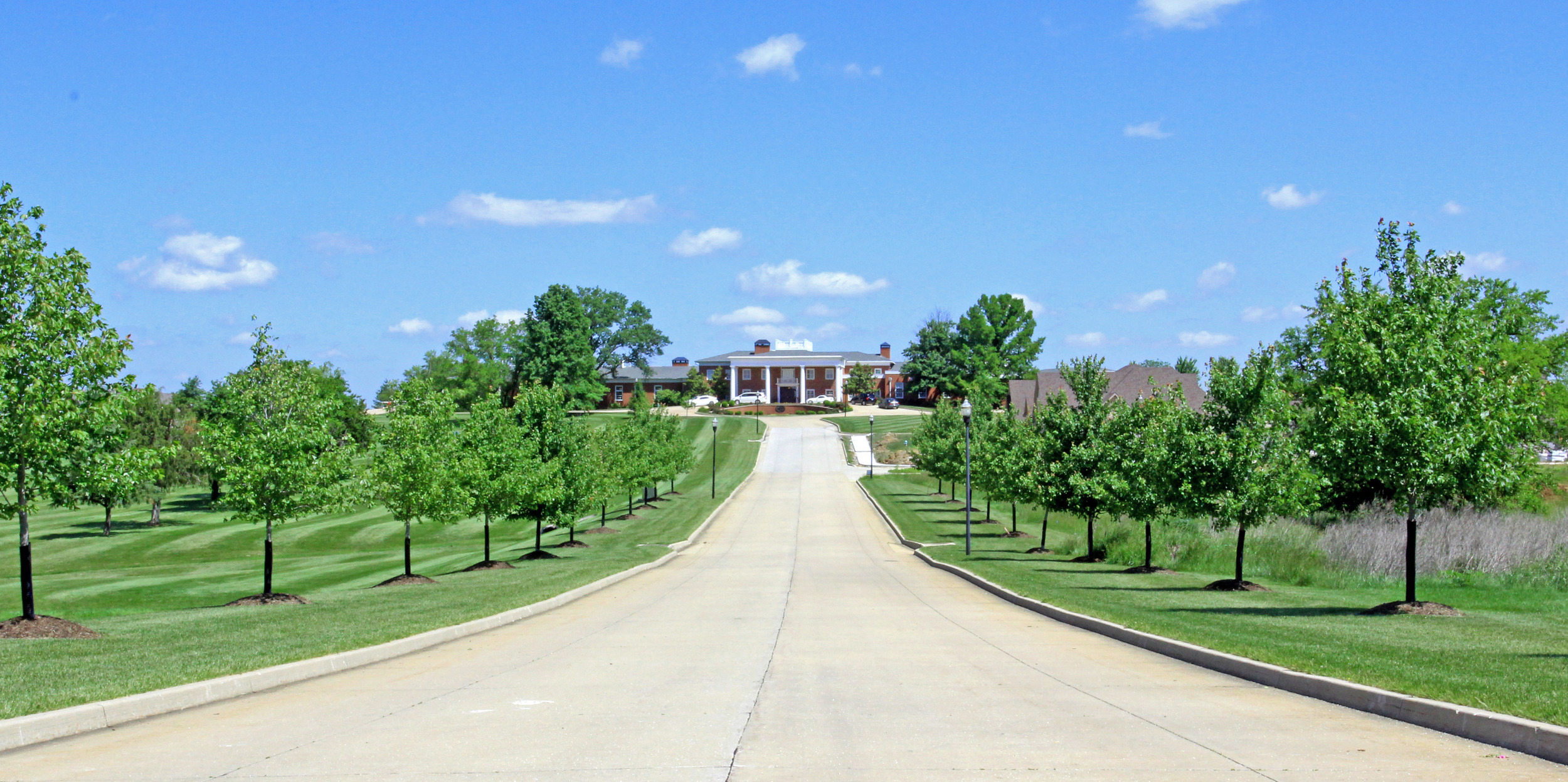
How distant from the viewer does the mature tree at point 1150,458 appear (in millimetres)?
25812

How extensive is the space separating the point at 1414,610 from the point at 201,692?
18459 millimetres

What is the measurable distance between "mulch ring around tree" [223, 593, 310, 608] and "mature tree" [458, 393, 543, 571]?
6736mm

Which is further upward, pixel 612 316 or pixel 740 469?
pixel 612 316

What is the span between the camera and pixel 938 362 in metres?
128

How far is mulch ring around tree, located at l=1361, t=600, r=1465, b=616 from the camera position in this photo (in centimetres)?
1842

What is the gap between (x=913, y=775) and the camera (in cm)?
716

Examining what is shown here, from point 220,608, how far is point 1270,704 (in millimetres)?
19874

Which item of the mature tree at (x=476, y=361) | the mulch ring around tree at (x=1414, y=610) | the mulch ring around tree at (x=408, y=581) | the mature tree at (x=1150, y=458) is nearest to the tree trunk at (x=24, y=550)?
the mulch ring around tree at (x=408, y=581)

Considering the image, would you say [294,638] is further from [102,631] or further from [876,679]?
[876,679]

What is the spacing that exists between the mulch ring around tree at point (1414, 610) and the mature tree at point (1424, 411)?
0.12m

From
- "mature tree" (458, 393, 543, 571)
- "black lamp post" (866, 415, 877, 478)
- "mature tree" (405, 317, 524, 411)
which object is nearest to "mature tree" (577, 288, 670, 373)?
"mature tree" (405, 317, 524, 411)

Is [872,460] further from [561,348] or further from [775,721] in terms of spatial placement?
[775,721]

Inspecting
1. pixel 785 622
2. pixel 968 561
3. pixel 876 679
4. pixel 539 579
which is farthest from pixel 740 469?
pixel 876 679

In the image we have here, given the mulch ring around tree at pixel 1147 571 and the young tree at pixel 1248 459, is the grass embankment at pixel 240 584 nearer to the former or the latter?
the mulch ring around tree at pixel 1147 571
